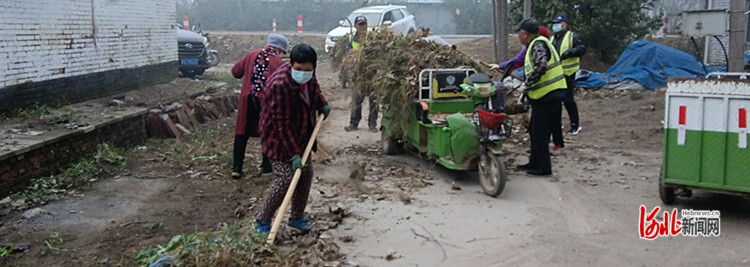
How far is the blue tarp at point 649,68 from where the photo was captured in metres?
13.2

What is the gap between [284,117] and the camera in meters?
5.10

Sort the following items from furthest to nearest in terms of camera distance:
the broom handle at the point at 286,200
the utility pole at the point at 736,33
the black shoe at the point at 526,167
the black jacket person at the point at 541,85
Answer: the utility pole at the point at 736,33 → the black shoe at the point at 526,167 → the black jacket person at the point at 541,85 → the broom handle at the point at 286,200

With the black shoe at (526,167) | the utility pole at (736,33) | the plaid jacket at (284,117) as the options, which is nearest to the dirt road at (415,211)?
the black shoe at (526,167)

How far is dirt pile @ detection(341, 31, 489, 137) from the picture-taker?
778cm

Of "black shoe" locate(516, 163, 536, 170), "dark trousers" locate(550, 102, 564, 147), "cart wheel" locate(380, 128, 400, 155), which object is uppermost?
"dark trousers" locate(550, 102, 564, 147)

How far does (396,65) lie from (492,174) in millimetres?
2092

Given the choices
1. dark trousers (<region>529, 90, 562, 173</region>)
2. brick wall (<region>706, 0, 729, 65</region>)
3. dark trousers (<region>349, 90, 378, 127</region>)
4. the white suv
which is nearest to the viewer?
dark trousers (<region>529, 90, 562, 173</region>)

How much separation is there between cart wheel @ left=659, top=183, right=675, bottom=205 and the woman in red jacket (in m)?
4.13

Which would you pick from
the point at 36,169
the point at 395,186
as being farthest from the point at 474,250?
the point at 36,169

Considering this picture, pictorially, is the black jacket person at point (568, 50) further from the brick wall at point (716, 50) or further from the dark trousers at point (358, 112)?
the brick wall at point (716, 50)

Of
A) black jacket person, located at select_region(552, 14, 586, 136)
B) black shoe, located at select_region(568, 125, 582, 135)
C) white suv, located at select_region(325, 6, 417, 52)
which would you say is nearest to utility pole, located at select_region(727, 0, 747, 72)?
black jacket person, located at select_region(552, 14, 586, 136)

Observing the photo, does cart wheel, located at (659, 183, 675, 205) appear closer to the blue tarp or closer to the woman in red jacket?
the woman in red jacket

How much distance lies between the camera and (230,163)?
8266 millimetres

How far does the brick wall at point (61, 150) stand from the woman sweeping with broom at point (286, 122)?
3.03 m
